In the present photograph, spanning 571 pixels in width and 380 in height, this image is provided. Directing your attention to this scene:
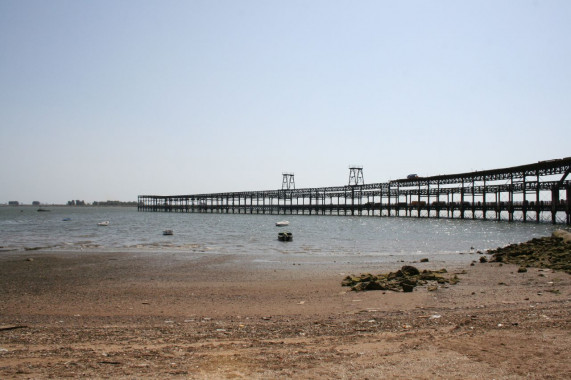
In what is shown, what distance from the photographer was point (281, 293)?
1343cm

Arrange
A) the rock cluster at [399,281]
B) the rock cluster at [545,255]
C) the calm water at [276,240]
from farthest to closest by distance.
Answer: the calm water at [276,240], the rock cluster at [545,255], the rock cluster at [399,281]

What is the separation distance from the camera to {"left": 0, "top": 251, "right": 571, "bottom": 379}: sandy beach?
19.8 ft

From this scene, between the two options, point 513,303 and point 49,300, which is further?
point 49,300

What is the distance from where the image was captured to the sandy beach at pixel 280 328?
19.8ft

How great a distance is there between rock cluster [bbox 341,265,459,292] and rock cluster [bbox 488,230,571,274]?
18.0 ft

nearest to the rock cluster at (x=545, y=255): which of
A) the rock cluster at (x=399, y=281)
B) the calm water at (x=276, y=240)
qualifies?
the calm water at (x=276, y=240)

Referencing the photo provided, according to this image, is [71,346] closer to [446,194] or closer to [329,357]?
[329,357]

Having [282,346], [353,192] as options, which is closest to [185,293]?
[282,346]

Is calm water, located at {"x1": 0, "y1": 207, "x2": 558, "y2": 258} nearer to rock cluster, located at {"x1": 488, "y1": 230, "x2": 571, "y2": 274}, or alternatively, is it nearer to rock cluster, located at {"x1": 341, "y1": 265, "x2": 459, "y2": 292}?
rock cluster, located at {"x1": 488, "y1": 230, "x2": 571, "y2": 274}

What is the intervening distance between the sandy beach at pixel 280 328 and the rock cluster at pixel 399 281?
485 millimetres

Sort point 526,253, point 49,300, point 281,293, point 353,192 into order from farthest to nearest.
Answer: point 353,192 → point 526,253 → point 281,293 → point 49,300

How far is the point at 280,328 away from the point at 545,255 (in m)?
18.4

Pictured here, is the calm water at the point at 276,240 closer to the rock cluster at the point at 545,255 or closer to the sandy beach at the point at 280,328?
the rock cluster at the point at 545,255

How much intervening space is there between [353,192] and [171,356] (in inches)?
4261
